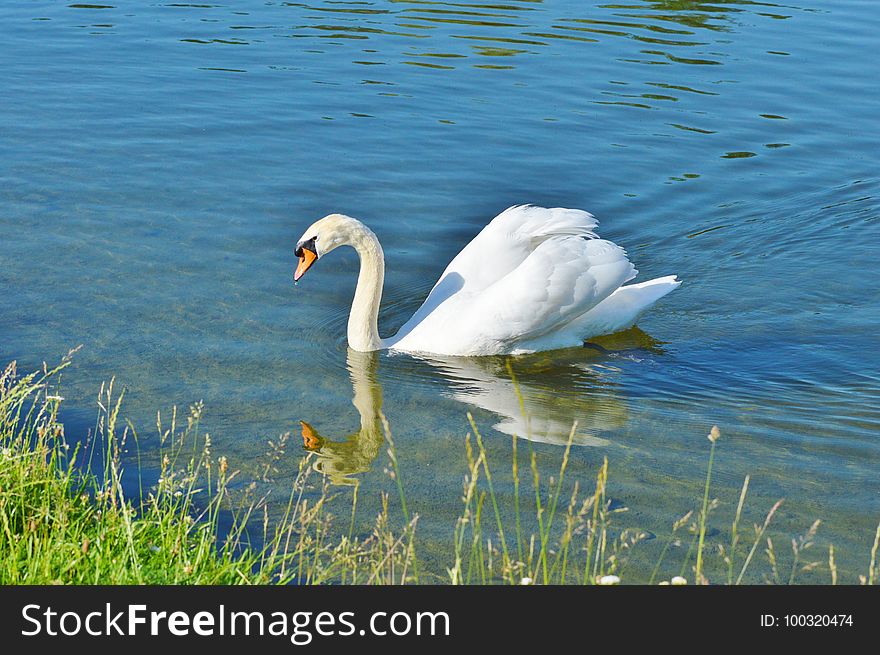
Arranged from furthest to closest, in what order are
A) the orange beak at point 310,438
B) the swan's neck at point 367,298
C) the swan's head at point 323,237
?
the swan's neck at point 367,298
the swan's head at point 323,237
the orange beak at point 310,438

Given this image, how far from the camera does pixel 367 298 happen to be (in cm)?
837

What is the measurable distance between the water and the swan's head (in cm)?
58

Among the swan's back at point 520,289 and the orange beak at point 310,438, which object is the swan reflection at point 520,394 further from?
the swan's back at point 520,289

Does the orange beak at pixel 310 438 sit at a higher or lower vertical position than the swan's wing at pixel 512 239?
lower

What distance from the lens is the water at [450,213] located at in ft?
22.5

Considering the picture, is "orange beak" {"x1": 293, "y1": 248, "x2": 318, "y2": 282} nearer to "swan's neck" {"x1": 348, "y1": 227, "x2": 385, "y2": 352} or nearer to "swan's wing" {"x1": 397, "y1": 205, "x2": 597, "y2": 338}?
"swan's neck" {"x1": 348, "y1": 227, "x2": 385, "y2": 352}

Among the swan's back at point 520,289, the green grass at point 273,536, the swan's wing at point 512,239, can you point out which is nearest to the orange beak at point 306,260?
the swan's back at point 520,289

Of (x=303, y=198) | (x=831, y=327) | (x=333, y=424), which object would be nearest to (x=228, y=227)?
(x=303, y=198)

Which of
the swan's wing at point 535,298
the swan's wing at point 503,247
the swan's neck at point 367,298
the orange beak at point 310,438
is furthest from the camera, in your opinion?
the swan's wing at point 503,247

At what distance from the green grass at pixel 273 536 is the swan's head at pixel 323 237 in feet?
6.18

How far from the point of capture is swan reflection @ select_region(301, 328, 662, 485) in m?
6.76

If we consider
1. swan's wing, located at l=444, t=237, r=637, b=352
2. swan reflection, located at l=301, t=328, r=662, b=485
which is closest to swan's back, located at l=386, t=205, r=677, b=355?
swan's wing, located at l=444, t=237, r=637, b=352

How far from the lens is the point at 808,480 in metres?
6.31

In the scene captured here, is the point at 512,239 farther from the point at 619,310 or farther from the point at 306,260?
the point at 306,260
